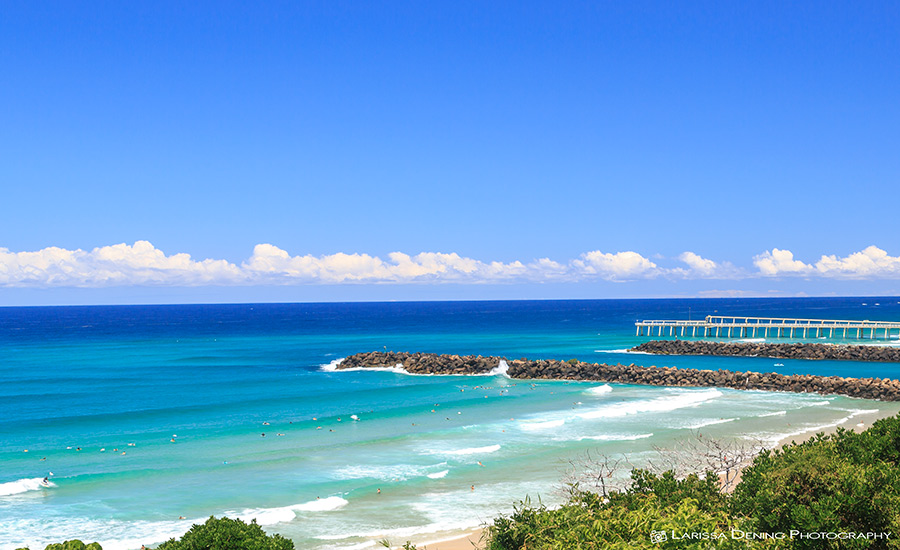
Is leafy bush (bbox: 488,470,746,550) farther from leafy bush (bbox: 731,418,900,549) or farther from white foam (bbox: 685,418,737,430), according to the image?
white foam (bbox: 685,418,737,430)

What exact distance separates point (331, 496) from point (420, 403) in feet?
62.7

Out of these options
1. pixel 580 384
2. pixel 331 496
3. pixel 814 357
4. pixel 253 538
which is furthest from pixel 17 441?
pixel 814 357

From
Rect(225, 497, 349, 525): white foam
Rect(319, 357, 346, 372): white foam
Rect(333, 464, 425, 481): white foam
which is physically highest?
Rect(225, 497, 349, 525): white foam

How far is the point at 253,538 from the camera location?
9.16 metres

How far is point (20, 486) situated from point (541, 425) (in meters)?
19.6

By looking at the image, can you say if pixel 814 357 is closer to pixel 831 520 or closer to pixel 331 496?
pixel 331 496

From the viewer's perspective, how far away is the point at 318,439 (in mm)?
28578

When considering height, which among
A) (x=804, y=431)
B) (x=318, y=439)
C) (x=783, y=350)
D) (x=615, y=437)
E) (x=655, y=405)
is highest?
(x=783, y=350)

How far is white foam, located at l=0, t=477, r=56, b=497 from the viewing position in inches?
814

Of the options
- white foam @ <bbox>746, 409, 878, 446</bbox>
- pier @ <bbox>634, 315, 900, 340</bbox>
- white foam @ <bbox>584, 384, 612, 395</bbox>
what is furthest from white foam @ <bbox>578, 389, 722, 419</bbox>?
pier @ <bbox>634, 315, 900, 340</bbox>

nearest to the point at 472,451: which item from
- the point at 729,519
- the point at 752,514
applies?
the point at 752,514

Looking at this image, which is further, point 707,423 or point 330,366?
point 330,366

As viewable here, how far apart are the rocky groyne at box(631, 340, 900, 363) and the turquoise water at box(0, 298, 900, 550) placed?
12.7 ft

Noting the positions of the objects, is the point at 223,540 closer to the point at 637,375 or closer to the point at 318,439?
the point at 318,439
